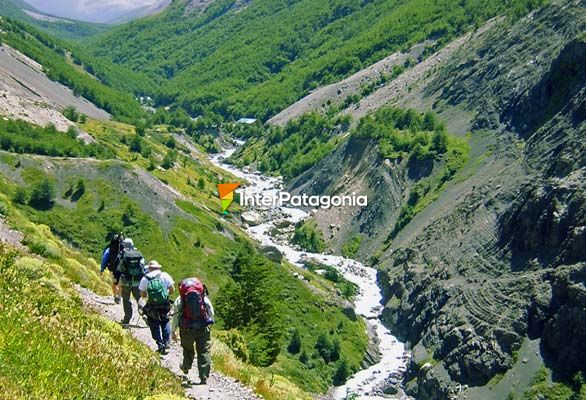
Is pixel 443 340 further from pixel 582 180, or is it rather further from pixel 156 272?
pixel 156 272

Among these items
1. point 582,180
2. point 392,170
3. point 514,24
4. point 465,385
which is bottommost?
point 465,385

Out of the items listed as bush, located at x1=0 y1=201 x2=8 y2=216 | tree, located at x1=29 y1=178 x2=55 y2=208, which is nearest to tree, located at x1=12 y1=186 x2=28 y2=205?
tree, located at x1=29 y1=178 x2=55 y2=208

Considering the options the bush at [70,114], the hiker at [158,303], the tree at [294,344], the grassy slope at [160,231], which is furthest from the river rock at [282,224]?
the hiker at [158,303]

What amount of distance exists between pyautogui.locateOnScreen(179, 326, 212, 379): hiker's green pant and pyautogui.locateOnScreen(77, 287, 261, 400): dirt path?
0.40 meters

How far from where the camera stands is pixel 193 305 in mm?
14844

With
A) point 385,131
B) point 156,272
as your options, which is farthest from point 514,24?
point 156,272

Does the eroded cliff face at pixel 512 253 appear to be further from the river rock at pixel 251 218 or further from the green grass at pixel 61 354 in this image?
the green grass at pixel 61 354

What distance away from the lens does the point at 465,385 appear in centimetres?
5938

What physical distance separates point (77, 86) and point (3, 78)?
56.3 metres

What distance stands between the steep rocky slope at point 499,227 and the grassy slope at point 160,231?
9775mm

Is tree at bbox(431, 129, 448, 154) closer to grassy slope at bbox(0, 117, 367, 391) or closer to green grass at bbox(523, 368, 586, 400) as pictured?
grassy slope at bbox(0, 117, 367, 391)

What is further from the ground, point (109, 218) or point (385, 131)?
point (385, 131)

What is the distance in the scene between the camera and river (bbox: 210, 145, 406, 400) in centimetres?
6612

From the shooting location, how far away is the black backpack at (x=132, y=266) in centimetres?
1923
